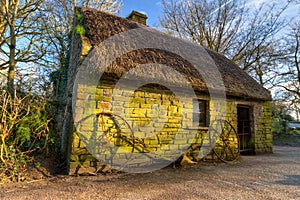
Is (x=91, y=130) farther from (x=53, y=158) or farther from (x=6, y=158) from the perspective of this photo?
(x=6, y=158)

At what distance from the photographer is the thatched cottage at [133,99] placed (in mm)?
4395

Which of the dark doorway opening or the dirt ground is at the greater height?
the dark doorway opening

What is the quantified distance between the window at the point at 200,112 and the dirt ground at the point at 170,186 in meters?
1.76

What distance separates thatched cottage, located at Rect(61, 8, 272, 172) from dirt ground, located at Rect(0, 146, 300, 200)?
2.14 ft

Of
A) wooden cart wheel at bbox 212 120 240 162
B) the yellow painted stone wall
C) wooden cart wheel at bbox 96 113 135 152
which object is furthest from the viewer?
wooden cart wheel at bbox 212 120 240 162

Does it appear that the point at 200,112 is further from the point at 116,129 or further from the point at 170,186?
the point at 170,186

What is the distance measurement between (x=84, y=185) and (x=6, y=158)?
1822 mm

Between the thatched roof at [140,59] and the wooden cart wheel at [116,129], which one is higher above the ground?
the thatched roof at [140,59]

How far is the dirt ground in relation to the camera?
3.05 meters

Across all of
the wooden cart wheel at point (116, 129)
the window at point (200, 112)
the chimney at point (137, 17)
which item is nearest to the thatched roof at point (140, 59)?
the window at point (200, 112)

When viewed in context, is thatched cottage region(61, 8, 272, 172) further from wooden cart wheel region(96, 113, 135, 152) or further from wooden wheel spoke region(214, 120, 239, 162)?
wooden wheel spoke region(214, 120, 239, 162)

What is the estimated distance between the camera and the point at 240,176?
424 cm

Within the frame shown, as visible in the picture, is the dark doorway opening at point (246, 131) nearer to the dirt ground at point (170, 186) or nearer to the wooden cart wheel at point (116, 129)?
the dirt ground at point (170, 186)

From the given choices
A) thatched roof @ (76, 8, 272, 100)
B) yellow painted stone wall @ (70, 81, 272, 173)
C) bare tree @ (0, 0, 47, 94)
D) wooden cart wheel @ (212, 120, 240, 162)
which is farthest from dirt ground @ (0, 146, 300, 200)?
bare tree @ (0, 0, 47, 94)
